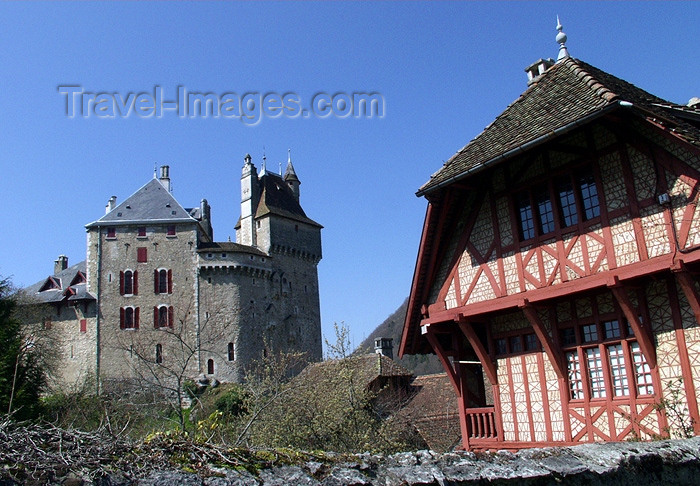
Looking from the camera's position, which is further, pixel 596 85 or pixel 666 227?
pixel 596 85

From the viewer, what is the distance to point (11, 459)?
306 centimetres

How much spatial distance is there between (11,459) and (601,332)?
8.56 meters

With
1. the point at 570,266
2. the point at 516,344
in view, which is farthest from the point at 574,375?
the point at 570,266

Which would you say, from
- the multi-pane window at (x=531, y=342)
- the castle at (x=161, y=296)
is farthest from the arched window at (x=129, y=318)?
the multi-pane window at (x=531, y=342)

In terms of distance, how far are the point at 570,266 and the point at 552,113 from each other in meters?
2.48

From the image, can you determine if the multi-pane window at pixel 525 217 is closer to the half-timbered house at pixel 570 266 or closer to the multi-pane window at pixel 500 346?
the half-timbered house at pixel 570 266

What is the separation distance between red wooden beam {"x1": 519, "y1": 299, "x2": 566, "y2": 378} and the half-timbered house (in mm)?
23

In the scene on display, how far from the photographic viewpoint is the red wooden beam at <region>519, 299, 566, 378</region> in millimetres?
9883

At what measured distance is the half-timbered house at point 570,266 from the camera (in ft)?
27.7

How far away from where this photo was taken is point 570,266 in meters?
9.48

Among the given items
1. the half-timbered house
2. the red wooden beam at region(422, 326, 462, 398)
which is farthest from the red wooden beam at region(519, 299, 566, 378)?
the red wooden beam at region(422, 326, 462, 398)

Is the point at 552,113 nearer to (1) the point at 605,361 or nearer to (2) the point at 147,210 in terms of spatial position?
(1) the point at 605,361

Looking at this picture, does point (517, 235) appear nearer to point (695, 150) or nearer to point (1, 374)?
point (695, 150)

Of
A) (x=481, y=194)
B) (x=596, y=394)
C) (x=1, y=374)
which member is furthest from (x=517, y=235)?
(x=1, y=374)
